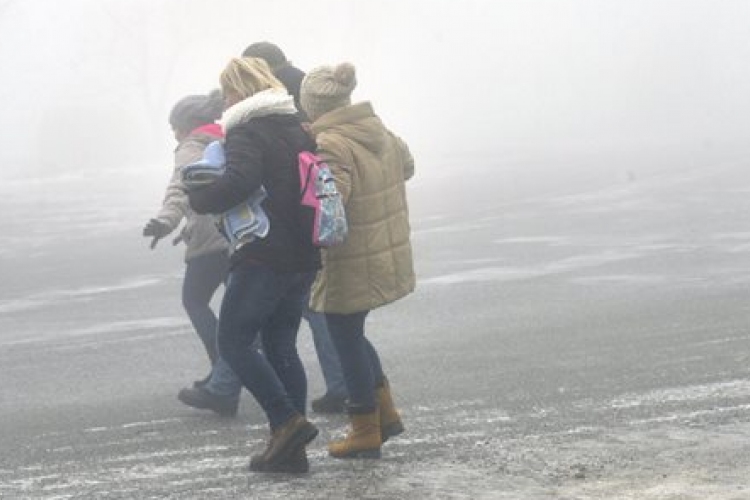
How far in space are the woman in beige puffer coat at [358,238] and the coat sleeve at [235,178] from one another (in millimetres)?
375

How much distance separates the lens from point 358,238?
265 inches

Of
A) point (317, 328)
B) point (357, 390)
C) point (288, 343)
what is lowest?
point (357, 390)

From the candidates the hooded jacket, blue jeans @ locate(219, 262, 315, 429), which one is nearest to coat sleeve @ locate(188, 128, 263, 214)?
the hooded jacket

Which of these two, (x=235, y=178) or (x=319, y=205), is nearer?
(x=235, y=178)

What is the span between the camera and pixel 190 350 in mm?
10750

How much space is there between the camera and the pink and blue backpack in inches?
253

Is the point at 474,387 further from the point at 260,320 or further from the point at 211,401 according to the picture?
the point at 260,320

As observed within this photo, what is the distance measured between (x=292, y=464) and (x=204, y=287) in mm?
2115

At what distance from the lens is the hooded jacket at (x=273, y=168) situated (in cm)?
641

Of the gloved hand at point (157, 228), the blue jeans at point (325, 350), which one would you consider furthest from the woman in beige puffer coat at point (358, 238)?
the gloved hand at point (157, 228)

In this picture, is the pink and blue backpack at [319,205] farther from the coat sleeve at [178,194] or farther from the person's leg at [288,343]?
the coat sleeve at [178,194]

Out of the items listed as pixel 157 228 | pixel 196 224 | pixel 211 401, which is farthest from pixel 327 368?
pixel 157 228

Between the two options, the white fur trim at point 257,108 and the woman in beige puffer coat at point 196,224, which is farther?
the woman in beige puffer coat at point 196,224

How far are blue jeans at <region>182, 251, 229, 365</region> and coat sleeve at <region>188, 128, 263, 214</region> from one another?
2.00 m
